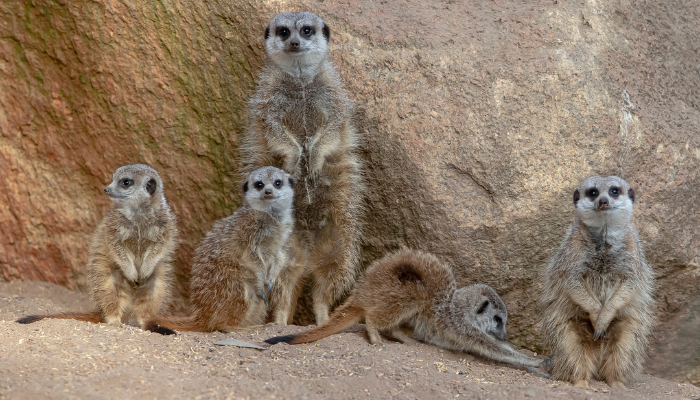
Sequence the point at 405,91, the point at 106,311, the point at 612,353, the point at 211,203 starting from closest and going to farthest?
the point at 612,353, the point at 106,311, the point at 405,91, the point at 211,203

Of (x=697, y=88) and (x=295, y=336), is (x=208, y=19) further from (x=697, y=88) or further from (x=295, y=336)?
(x=697, y=88)

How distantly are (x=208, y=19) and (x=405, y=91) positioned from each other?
1.16 m

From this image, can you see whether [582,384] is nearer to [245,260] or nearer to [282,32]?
[245,260]

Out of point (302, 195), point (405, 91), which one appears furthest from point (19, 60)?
point (405, 91)

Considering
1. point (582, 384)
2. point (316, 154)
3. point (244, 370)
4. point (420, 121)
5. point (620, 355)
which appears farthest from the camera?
point (316, 154)

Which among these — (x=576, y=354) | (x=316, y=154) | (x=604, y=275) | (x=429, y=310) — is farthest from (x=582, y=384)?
(x=316, y=154)

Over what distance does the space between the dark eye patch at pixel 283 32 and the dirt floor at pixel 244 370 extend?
1493 mm

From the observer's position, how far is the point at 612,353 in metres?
3.45

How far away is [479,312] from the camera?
3.57m

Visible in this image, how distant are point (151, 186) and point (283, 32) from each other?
1.04 meters

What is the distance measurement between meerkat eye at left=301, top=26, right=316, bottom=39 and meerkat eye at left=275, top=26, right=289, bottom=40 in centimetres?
8

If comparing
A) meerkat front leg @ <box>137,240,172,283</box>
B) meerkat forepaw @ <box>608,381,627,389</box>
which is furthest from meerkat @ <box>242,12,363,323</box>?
meerkat forepaw @ <box>608,381,627,389</box>

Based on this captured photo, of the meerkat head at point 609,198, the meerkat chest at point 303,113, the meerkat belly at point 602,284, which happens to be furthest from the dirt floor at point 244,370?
the meerkat chest at point 303,113

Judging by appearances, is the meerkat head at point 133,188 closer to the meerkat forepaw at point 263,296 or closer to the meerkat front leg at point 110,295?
the meerkat front leg at point 110,295
